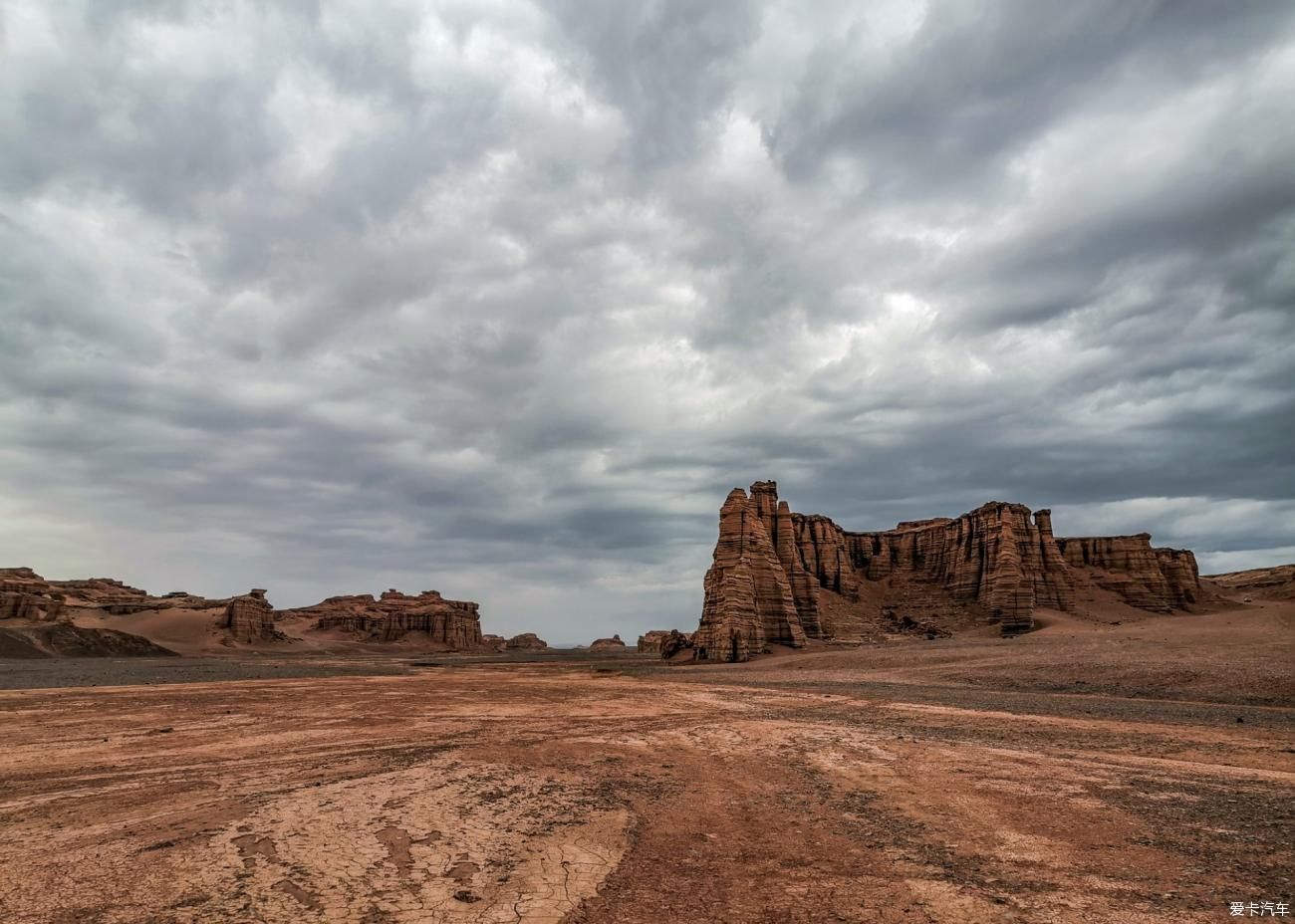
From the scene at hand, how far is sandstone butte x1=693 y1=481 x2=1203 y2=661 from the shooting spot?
187 feet

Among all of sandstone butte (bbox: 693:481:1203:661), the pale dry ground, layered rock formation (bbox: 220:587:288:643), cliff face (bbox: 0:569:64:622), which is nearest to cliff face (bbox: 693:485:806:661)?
sandstone butte (bbox: 693:481:1203:661)

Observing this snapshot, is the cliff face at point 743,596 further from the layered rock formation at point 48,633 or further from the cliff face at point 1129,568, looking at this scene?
the layered rock formation at point 48,633

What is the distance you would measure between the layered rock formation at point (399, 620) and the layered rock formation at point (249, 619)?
30112 mm

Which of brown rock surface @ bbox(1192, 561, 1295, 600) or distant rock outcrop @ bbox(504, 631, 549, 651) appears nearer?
brown rock surface @ bbox(1192, 561, 1295, 600)

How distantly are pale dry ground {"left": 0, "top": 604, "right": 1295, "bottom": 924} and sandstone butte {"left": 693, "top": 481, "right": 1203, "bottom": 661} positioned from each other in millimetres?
39060

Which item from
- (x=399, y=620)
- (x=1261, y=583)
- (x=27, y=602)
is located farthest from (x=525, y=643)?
(x=1261, y=583)

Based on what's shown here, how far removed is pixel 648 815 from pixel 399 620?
139 metres

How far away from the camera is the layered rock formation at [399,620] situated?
13212cm

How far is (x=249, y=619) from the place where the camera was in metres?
99.1

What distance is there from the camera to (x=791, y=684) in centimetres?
3098

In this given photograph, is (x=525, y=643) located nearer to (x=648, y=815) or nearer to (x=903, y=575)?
(x=903, y=575)

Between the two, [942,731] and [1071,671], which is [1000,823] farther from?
[1071,671]

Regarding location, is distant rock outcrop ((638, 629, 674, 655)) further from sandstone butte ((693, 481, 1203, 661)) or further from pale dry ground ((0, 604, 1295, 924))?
pale dry ground ((0, 604, 1295, 924))

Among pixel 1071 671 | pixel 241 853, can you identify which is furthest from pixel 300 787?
pixel 1071 671
